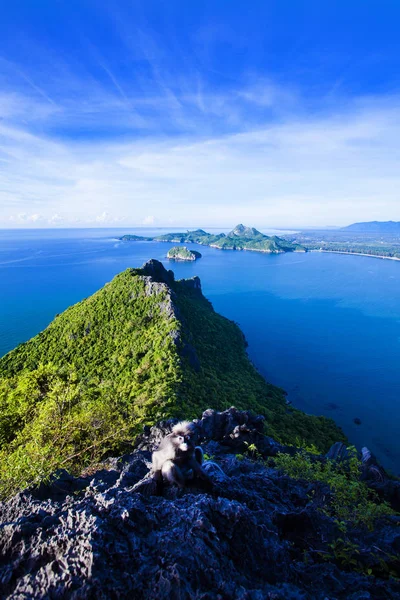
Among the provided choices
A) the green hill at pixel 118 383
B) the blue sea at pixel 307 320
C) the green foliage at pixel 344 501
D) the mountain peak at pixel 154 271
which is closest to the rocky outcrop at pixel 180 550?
the green foliage at pixel 344 501

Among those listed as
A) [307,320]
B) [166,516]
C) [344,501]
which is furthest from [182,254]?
[166,516]

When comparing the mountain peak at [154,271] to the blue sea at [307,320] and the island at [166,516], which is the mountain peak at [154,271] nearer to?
the blue sea at [307,320]

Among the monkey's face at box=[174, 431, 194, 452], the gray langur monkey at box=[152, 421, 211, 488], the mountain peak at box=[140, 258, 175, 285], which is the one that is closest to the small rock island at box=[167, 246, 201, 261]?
the mountain peak at box=[140, 258, 175, 285]

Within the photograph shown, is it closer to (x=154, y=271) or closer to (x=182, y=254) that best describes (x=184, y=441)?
(x=154, y=271)

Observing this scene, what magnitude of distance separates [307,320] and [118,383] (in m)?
47.7

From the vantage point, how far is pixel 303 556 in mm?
4824

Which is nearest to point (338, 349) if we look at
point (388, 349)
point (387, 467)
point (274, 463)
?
point (388, 349)

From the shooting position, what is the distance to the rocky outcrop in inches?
136

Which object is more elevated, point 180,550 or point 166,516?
point 180,550

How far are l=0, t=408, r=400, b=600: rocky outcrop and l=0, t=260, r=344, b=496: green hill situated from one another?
290 centimetres

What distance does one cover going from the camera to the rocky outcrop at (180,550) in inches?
136

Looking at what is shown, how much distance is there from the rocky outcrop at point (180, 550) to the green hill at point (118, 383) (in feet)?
9.53

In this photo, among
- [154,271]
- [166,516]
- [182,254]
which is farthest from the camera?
[182,254]

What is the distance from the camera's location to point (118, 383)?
23.2m
